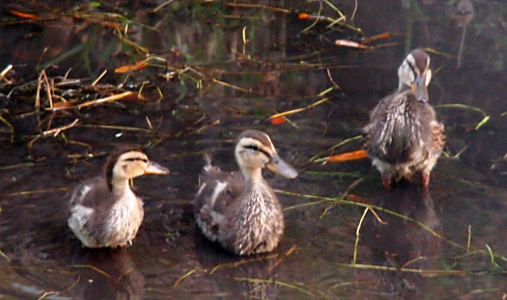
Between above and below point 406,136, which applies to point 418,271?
below

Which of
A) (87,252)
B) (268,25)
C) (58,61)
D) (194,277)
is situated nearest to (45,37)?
(58,61)

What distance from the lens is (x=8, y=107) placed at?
697 cm

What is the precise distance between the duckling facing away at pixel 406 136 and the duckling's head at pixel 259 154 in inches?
36.1

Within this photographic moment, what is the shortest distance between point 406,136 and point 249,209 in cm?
128

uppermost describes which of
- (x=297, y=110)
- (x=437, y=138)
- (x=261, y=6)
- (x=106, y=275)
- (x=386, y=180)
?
(x=261, y=6)

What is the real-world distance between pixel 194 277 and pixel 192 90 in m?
2.79

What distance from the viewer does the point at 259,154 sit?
17.1ft

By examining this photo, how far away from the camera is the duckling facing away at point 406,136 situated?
579cm

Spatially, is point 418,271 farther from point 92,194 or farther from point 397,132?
point 92,194

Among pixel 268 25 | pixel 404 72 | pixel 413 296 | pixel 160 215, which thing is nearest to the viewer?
pixel 413 296

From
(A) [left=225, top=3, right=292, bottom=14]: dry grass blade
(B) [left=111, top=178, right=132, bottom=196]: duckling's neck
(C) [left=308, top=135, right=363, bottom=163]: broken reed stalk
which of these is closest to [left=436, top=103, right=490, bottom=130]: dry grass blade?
(C) [left=308, top=135, right=363, bottom=163]: broken reed stalk

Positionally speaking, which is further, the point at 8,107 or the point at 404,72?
the point at 8,107

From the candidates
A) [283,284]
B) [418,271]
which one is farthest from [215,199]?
[418,271]

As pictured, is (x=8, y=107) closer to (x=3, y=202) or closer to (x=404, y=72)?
(x=3, y=202)
